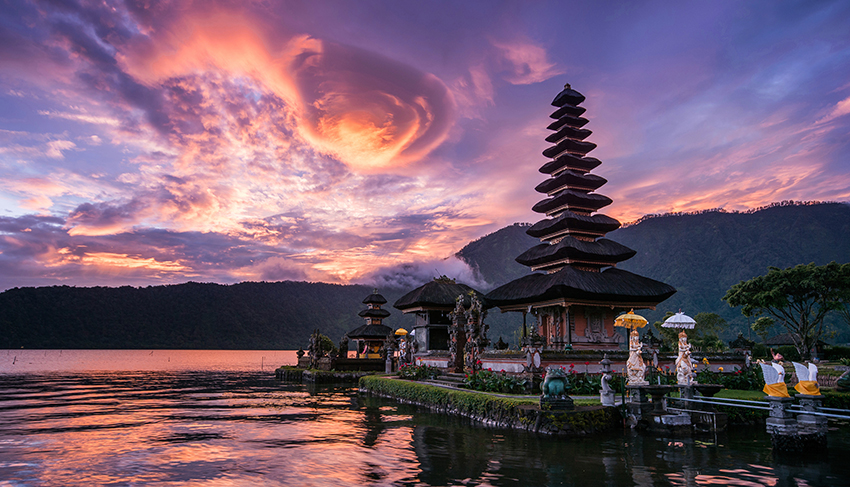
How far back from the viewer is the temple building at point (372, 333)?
6297cm

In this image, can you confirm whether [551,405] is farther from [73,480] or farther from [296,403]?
[296,403]

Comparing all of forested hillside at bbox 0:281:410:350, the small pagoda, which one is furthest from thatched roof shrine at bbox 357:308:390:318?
forested hillside at bbox 0:281:410:350

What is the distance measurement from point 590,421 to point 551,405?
1498 millimetres

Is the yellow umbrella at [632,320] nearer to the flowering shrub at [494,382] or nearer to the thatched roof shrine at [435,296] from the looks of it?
the flowering shrub at [494,382]

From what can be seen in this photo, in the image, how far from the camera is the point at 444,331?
43.9 meters

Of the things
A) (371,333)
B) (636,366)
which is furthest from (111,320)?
(636,366)

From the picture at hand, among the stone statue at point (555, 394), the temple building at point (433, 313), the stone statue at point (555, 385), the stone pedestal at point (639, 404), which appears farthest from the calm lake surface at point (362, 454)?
the temple building at point (433, 313)

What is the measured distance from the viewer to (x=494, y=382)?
25.0 metres

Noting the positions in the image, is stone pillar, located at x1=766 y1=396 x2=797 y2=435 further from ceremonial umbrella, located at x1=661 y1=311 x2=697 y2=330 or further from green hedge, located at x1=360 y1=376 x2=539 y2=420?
ceremonial umbrella, located at x1=661 y1=311 x2=697 y2=330

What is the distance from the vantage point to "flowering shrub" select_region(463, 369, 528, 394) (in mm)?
24128

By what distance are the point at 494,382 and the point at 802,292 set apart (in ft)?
116

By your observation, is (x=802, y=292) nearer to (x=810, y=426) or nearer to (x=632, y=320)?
(x=632, y=320)

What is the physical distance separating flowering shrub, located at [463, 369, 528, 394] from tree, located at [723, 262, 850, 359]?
31701mm

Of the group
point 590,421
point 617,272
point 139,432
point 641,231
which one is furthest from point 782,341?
point 641,231
